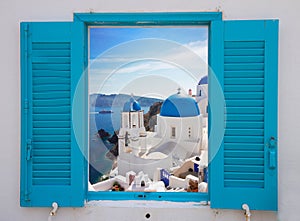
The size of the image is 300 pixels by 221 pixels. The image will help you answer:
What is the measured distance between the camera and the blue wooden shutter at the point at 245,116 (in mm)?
1650

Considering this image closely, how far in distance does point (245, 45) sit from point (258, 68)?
6.8 inches

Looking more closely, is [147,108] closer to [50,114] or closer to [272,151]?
[50,114]

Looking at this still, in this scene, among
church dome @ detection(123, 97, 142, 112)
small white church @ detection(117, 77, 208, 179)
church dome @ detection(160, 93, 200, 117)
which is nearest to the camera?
church dome @ detection(123, 97, 142, 112)

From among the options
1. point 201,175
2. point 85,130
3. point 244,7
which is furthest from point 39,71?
point 201,175

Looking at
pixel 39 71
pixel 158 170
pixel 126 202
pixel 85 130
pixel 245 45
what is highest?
pixel 245 45

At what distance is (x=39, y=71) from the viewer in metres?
1.72

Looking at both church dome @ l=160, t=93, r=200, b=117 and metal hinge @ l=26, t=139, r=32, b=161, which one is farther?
church dome @ l=160, t=93, r=200, b=117

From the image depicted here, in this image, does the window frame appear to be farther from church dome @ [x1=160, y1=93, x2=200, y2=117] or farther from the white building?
church dome @ [x1=160, y1=93, x2=200, y2=117]

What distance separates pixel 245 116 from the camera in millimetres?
1689

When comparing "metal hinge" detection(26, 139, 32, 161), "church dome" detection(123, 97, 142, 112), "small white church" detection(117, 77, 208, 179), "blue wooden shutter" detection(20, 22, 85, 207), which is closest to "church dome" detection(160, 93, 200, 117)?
"small white church" detection(117, 77, 208, 179)

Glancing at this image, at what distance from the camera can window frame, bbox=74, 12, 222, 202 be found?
5.60 feet

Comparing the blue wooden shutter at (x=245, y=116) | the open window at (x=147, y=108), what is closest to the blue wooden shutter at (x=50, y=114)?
the open window at (x=147, y=108)

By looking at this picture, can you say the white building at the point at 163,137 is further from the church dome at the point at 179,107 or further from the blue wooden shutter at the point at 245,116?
the blue wooden shutter at the point at 245,116
